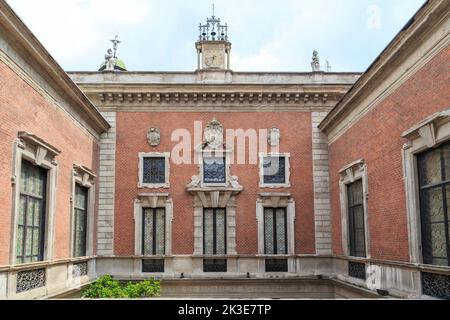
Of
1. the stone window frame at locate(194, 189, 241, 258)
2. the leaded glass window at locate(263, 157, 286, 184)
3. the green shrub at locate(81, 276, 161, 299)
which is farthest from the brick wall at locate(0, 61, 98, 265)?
the leaded glass window at locate(263, 157, 286, 184)

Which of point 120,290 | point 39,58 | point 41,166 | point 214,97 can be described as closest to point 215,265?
point 214,97

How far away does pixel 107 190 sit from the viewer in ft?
62.4

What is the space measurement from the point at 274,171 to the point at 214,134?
9.67 ft

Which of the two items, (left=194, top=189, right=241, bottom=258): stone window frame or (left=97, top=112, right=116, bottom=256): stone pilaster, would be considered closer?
(left=97, top=112, right=116, bottom=256): stone pilaster

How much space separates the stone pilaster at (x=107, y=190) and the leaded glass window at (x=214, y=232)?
378 cm

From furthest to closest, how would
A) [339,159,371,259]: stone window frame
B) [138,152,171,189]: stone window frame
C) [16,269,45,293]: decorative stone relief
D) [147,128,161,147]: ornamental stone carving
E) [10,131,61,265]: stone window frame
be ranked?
[147,128,161,147]: ornamental stone carving, [138,152,171,189]: stone window frame, [339,159,371,259]: stone window frame, [16,269,45,293]: decorative stone relief, [10,131,61,265]: stone window frame

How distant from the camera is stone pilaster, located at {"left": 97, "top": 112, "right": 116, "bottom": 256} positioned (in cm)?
1866

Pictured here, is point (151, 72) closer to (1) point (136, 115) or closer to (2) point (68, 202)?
(1) point (136, 115)

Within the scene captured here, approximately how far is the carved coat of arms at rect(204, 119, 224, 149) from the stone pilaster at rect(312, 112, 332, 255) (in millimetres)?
3930

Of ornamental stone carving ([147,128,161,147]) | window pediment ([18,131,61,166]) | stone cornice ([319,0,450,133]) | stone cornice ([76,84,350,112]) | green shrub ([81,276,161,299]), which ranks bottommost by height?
green shrub ([81,276,161,299])

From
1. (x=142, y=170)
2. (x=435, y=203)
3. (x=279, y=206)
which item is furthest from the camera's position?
(x=142, y=170)

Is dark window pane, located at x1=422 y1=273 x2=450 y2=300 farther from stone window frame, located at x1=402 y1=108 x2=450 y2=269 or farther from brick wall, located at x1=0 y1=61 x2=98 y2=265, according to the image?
brick wall, located at x1=0 y1=61 x2=98 y2=265

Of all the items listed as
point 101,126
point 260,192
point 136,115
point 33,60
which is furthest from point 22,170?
point 260,192

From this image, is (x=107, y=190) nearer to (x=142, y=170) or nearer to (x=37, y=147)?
(x=142, y=170)
